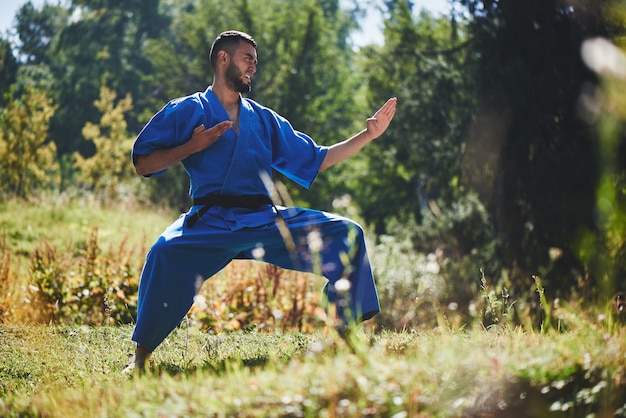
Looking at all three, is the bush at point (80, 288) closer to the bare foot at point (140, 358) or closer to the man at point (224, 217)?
the bare foot at point (140, 358)

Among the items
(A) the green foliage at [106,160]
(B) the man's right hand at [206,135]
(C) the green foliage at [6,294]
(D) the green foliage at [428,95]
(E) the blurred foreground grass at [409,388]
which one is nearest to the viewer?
(E) the blurred foreground grass at [409,388]

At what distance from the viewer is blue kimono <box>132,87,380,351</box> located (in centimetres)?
426

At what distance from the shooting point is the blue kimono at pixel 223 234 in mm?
4258

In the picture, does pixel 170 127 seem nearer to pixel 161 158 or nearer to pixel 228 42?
pixel 161 158

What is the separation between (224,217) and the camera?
4449mm

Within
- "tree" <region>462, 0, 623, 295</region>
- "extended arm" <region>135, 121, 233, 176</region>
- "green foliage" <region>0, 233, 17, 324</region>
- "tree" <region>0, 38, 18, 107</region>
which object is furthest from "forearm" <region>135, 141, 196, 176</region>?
"tree" <region>0, 38, 18, 107</region>

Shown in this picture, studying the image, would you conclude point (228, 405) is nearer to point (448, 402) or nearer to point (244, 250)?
point (448, 402)

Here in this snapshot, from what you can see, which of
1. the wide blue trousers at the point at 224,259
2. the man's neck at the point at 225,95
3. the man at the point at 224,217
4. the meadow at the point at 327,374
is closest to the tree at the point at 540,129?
the meadow at the point at 327,374

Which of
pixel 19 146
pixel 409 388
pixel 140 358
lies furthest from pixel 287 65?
pixel 409 388

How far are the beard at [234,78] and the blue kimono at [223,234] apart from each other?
4.7 inches

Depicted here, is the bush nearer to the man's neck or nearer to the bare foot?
the bare foot

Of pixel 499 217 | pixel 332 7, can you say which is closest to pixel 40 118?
pixel 499 217

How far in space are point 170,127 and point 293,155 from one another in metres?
0.90

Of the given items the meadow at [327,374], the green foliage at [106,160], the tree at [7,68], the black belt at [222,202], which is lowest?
the meadow at [327,374]
